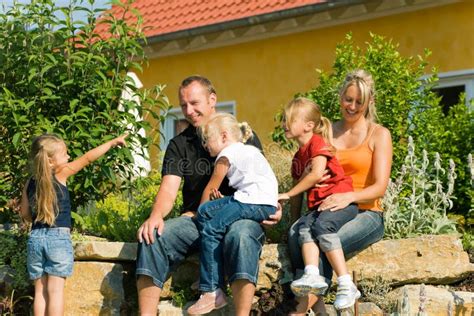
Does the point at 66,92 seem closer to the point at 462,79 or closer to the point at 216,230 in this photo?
the point at 216,230

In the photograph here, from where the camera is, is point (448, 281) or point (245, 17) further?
point (245, 17)

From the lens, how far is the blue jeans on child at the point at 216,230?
18.7ft

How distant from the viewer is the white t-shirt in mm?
5801

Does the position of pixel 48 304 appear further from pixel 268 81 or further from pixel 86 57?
pixel 268 81

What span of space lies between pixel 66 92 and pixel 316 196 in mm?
2584

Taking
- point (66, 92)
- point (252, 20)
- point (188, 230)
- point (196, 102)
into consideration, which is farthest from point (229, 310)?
point (252, 20)

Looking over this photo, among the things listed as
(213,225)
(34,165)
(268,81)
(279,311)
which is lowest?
(279,311)

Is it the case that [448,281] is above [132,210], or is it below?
below

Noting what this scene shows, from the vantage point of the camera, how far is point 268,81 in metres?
11.8

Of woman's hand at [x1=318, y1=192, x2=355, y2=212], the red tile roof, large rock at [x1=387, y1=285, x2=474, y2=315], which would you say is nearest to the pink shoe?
woman's hand at [x1=318, y1=192, x2=355, y2=212]

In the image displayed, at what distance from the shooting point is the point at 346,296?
5402 mm

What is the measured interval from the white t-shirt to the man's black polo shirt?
39 centimetres

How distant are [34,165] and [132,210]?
1.32 m

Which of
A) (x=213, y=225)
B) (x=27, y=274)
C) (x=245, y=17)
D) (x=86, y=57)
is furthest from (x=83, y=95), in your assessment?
(x=245, y=17)
